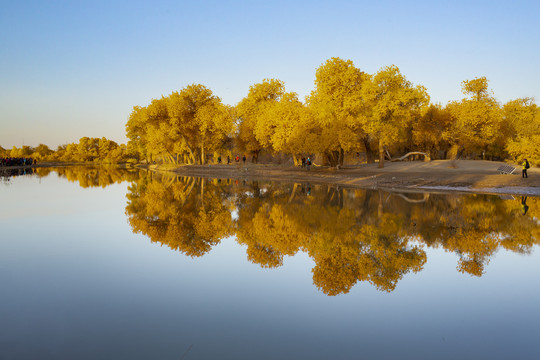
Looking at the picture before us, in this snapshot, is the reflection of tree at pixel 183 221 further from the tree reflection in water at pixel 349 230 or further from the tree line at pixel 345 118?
the tree line at pixel 345 118

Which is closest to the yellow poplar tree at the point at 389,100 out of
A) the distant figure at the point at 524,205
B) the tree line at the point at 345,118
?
the tree line at the point at 345,118

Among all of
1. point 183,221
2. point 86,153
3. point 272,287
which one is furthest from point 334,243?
point 86,153

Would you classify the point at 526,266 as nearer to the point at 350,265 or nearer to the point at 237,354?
the point at 350,265

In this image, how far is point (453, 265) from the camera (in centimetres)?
963

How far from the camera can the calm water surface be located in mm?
5578

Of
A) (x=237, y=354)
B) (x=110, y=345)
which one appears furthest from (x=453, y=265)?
(x=110, y=345)

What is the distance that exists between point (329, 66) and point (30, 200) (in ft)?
113

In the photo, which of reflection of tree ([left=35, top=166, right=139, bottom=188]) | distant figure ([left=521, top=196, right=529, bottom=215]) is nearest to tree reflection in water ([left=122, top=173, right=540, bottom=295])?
distant figure ([left=521, top=196, right=529, bottom=215])

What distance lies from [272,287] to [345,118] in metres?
38.3

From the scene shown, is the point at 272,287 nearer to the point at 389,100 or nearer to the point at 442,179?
the point at 442,179

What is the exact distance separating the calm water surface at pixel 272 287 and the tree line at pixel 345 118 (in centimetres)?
2805

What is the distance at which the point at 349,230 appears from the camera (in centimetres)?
1334

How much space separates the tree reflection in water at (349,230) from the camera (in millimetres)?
9500

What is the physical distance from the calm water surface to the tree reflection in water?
3.0 inches
